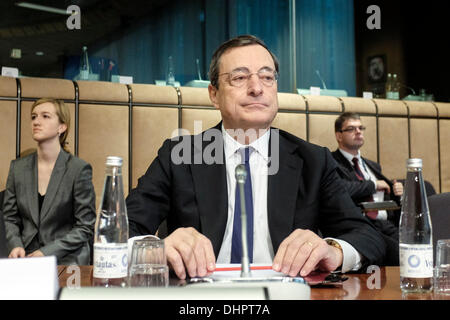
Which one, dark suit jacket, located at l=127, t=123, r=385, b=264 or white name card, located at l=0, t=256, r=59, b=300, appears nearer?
white name card, located at l=0, t=256, r=59, b=300

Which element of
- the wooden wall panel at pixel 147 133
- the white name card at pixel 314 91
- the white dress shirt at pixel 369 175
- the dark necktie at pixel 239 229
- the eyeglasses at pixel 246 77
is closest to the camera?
the dark necktie at pixel 239 229

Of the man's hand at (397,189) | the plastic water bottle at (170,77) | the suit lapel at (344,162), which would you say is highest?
the plastic water bottle at (170,77)

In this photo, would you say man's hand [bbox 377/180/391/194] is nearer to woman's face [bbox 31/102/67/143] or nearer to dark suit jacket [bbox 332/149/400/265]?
dark suit jacket [bbox 332/149/400/265]

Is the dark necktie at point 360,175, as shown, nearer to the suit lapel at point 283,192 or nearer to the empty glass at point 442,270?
the suit lapel at point 283,192

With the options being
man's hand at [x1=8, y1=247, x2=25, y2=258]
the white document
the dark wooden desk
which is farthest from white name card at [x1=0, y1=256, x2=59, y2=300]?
the white document

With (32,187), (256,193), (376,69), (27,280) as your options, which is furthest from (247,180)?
(376,69)

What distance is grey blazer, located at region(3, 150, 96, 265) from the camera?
270cm

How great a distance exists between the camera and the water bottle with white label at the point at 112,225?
886 mm

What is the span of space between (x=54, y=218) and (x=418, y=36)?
5120 mm

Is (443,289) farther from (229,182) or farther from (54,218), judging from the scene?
(54,218)

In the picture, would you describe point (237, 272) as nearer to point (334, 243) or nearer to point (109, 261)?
point (109, 261)

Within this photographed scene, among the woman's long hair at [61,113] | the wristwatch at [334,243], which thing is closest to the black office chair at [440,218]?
the wristwatch at [334,243]

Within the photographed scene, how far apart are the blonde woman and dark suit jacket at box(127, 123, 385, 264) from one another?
1.30 metres

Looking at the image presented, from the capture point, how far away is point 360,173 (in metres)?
4.00
